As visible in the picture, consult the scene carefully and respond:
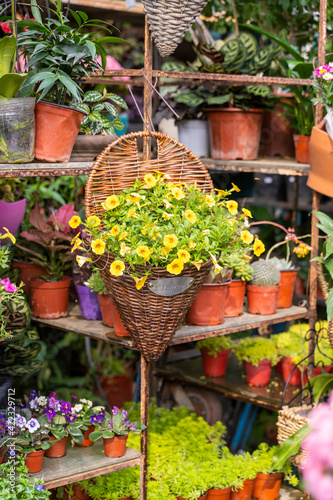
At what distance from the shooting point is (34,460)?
203 cm

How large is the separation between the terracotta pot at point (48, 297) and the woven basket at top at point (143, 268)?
0.45 meters

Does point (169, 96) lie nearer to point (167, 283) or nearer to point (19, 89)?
point (19, 89)

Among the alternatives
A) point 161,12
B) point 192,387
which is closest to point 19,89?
point 161,12

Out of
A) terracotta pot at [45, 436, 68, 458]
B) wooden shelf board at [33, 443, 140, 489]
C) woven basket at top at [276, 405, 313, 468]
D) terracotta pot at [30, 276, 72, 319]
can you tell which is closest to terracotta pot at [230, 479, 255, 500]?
woven basket at top at [276, 405, 313, 468]

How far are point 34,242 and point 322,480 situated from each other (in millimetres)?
2007

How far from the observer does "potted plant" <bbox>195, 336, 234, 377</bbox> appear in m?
3.00

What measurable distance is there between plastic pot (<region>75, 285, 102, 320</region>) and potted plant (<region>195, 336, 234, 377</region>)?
717mm

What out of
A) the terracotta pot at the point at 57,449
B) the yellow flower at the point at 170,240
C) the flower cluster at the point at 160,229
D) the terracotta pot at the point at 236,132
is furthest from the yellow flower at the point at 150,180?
the terracotta pot at the point at 236,132

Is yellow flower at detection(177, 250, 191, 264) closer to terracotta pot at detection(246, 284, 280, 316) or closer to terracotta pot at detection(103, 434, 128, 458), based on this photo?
terracotta pot at detection(103, 434, 128, 458)

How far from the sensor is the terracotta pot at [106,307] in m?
2.29

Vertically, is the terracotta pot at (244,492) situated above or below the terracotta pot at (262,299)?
below

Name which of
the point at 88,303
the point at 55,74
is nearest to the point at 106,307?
the point at 88,303

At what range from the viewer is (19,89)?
1.98 m

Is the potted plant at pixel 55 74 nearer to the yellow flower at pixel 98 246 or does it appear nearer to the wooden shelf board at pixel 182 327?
the yellow flower at pixel 98 246
